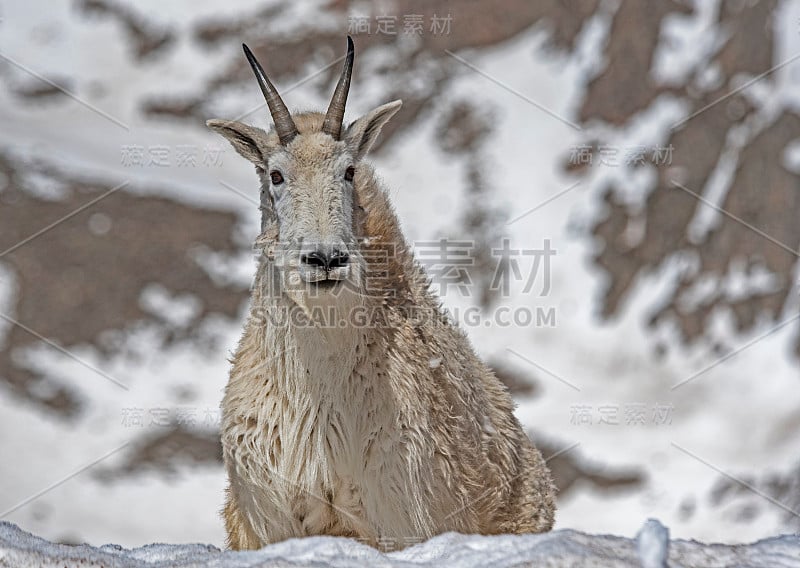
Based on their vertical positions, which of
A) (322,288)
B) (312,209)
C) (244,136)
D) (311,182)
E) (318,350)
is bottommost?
(318,350)

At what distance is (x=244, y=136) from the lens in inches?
296

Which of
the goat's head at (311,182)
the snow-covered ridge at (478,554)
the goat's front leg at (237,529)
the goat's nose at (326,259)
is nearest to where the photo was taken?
the snow-covered ridge at (478,554)

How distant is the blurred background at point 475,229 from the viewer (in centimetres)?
2173

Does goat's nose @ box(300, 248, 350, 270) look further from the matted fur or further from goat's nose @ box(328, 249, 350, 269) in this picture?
the matted fur

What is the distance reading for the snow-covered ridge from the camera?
4547mm

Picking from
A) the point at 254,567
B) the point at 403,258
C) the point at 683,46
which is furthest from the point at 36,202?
the point at 254,567

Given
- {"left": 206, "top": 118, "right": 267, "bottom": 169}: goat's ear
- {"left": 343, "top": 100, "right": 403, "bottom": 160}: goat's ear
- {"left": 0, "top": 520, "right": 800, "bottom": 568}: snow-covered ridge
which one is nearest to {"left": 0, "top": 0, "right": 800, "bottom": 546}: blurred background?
{"left": 343, "top": 100, "right": 403, "bottom": 160}: goat's ear

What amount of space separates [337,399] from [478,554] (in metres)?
2.55

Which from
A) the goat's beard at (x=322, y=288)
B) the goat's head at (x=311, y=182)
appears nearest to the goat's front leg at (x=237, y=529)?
the goat's beard at (x=322, y=288)

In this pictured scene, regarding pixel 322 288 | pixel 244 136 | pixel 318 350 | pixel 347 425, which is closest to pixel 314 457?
pixel 347 425

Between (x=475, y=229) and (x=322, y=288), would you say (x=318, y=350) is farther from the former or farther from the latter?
(x=475, y=229)

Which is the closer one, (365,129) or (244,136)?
(244,136)

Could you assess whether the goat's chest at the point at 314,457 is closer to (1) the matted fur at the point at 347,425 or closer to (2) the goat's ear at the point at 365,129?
(1) the matted fur at the point at 347,425

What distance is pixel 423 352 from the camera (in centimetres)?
741
